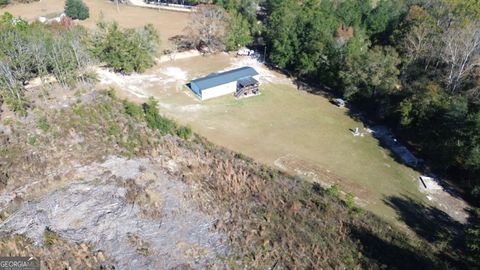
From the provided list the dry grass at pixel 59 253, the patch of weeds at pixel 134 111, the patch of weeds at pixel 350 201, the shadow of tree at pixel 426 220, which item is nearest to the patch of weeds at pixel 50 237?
the dry grass at pixel 59 253

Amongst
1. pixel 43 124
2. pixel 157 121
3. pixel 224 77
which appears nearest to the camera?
pixel 43 124

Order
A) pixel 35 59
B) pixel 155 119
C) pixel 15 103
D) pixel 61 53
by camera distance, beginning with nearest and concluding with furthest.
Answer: pixel 155 119 < pixel 15 103 < pixel 35 59 < pixel 61 53

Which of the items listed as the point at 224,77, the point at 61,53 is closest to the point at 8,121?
the point at 61,53

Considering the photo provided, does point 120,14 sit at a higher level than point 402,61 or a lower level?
lower

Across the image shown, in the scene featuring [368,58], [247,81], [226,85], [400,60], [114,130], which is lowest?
[114,130]

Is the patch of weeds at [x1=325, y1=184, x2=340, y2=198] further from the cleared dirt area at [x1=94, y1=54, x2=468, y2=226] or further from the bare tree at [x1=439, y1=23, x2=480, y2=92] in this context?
the bare tree at [x1=439, y1=23, x2=480, y2=92]

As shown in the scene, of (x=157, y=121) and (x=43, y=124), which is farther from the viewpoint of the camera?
(x=157, y=121)

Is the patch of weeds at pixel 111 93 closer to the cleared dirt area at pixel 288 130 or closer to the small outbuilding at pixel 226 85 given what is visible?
the cleared dirt area at pixel 288 130

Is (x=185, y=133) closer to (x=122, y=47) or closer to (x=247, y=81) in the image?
(x=247, y=81)

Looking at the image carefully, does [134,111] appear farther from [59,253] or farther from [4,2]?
[4,2]
